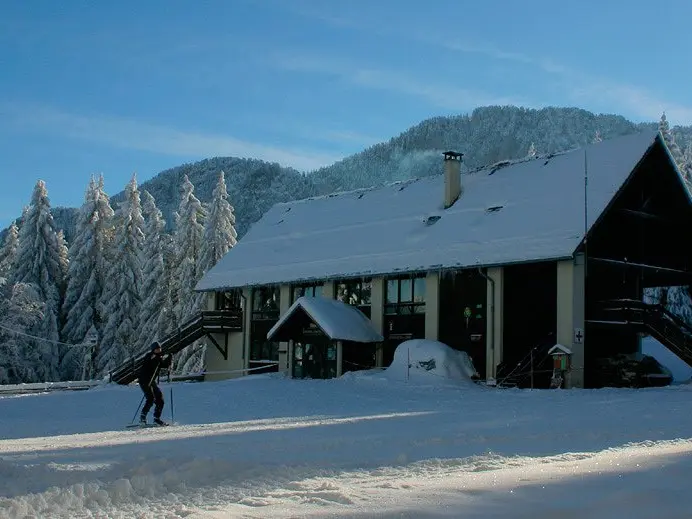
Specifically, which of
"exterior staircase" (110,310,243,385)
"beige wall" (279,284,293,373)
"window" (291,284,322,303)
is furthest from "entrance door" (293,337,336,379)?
"exterior staircase" (110,310,243,385)

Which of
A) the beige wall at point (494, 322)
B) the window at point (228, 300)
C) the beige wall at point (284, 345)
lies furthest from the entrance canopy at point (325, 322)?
the window at point (228, 300)

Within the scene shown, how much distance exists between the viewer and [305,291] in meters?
39.9

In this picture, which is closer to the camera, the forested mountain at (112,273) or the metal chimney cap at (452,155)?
the metal chimney cap at (452,155)

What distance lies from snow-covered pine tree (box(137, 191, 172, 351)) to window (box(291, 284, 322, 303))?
17318 millimetres

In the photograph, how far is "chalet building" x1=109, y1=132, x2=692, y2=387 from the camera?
30.2 metres

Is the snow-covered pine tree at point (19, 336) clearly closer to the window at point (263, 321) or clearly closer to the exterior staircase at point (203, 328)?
the exterior staircase at point (203, 328)

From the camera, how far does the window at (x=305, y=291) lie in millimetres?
39375

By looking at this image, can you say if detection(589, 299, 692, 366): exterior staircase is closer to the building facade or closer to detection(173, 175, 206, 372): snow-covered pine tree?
the building facade

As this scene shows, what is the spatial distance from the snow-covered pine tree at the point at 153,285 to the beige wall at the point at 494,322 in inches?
1130

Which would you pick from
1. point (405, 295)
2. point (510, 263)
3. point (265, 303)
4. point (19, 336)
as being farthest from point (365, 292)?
point (19, 336)

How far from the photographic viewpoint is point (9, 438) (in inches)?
646

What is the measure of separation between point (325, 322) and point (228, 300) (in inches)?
441

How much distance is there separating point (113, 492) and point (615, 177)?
26208 millimetres

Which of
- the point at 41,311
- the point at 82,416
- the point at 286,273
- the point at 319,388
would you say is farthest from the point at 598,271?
the point at 41,311
